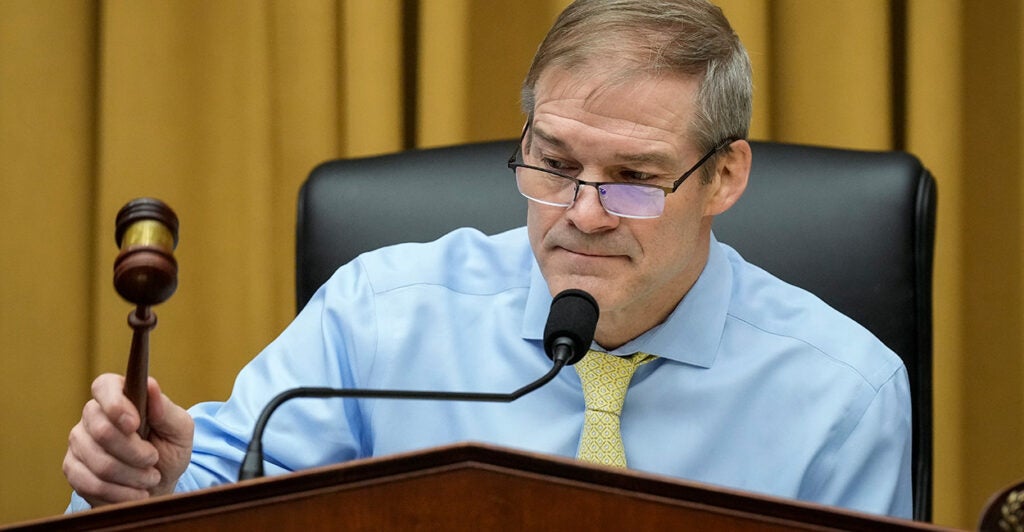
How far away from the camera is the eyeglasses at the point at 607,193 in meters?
1.37

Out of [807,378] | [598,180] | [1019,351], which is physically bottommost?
[1019,351]

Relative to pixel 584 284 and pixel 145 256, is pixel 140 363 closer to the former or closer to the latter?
pixel 145 256

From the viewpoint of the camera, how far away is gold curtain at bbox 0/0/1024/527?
2150 mm

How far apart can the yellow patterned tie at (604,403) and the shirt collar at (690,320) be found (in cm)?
3

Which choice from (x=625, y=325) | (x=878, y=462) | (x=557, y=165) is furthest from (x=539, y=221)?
(x=878, y=462)

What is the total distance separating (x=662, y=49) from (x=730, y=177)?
19 centimetres

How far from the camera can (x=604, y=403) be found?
1431 millimetres

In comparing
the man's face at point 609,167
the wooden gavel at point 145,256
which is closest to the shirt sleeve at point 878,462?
the man's face at point 609,167

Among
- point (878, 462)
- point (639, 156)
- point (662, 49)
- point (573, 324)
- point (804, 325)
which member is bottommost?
point (878, 462)

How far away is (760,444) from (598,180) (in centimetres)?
36

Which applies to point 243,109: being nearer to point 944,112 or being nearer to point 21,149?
point 21,149

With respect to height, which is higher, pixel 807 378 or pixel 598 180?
pixel 598 180

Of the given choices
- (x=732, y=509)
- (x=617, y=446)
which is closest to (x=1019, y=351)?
(x=617, y=446)

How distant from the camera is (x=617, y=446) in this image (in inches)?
55.9
